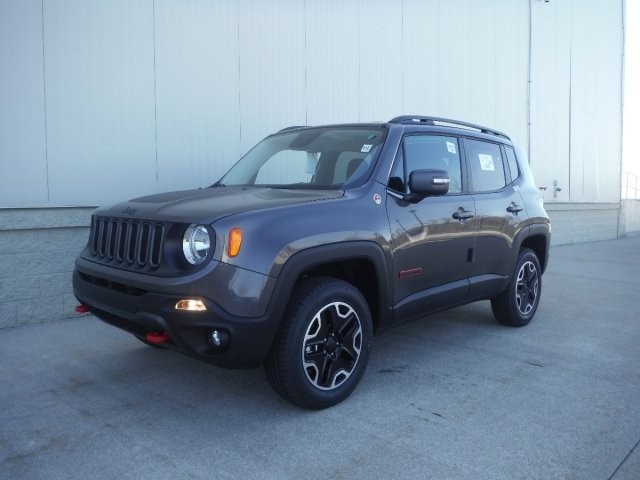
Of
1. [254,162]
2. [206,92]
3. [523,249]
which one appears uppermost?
[206,92]

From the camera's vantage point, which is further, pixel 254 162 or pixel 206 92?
pixel 206 92

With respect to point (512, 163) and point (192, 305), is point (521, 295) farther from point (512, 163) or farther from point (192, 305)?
point (192, 305)

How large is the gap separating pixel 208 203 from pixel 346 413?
5.04ft

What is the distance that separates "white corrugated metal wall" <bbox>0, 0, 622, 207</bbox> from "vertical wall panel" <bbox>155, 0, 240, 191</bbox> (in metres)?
0.01

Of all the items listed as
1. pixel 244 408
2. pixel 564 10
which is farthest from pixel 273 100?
pixel 564 10

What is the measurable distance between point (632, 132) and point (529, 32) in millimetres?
8521

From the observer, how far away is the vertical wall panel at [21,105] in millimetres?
5203

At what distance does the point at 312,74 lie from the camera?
7.89 meters

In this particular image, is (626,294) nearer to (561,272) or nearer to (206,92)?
(561,272)

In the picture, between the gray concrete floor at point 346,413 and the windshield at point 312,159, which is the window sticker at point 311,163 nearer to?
the windshield at point 312,159

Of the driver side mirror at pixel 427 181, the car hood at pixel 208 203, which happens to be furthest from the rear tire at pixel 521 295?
the car hood at pixel 208 203

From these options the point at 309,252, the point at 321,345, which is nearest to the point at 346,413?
the point at 321,345

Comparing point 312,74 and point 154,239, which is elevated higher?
point 312,74

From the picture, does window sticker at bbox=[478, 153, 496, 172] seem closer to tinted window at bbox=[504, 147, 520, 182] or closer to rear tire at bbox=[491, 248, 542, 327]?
tinted window at bbox=[504, 147, 520, 182]
